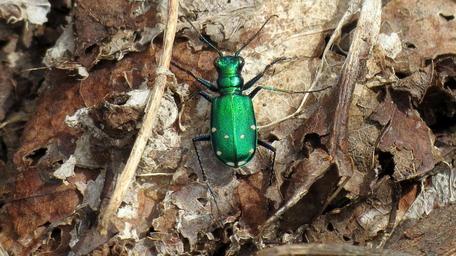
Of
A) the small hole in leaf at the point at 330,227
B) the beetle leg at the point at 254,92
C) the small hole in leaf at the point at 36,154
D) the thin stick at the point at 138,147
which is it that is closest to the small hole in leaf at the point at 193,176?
the thin stick at the point at 138,147

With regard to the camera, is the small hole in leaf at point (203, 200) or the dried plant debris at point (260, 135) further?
the small hole in leaf at point (203, 200)

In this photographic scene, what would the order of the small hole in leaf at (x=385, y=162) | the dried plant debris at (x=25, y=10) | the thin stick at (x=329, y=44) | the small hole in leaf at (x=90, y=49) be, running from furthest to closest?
the dried plant debris at (x=25, y=10)
the small hole in leaf at (x=90, y=49)
the thin stick at (x=329, y=44)
the small hole in leaf at (x=385, y=162)

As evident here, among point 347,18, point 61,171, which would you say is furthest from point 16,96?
point 347,18

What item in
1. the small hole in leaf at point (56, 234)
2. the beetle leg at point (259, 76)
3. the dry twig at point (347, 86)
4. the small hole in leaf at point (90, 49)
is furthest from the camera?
the small hole in leaf at point (90, 49)

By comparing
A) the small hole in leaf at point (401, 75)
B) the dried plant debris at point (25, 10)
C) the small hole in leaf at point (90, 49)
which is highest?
the dried plant debris at point (25, 10)

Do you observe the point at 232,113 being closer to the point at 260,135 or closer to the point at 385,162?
the point at 260,135

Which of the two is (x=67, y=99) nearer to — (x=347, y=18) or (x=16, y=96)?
(x=16, y=96)

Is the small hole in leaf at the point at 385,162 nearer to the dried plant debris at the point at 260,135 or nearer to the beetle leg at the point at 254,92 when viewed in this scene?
the dried plant debris at the point at 260,135
